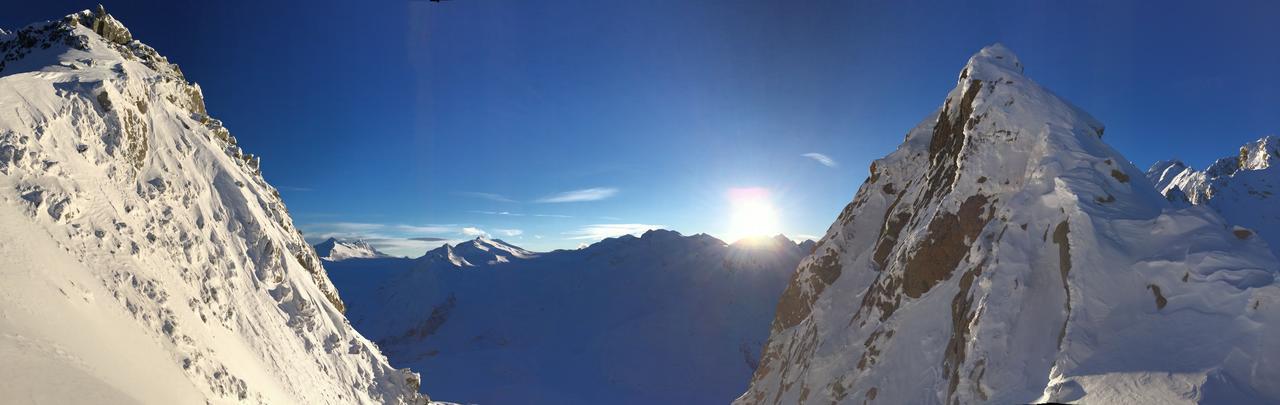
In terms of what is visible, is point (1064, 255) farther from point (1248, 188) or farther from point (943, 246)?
point (1248, 188)

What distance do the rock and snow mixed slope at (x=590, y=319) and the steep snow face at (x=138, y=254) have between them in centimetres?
6860

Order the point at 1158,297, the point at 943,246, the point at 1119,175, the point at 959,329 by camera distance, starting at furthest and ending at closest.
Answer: the point at 943,246 < the point at 959,329 < the point at 1119,175 < the point at 1158,297

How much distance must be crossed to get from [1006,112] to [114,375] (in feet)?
96.3

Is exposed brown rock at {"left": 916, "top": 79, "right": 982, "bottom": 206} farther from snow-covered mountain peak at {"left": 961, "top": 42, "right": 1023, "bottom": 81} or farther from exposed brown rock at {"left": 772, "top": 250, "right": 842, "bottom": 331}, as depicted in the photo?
exposed brown rock at {"left": 772, "top": 250, "right": 842, "bottom": 331}

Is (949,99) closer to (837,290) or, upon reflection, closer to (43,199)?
(837,290)

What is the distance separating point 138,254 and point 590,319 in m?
120

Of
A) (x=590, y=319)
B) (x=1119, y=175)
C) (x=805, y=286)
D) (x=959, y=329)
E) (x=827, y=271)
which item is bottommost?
(x=590, y=319)

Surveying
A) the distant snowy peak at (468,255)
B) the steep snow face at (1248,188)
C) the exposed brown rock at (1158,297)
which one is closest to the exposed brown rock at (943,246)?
the exposed brown rock at (1158,297)

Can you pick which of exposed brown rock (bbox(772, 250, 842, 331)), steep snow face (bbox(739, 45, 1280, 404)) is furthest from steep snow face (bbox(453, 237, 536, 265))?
steep snow face (bbox(739, 45, 1280, 404))

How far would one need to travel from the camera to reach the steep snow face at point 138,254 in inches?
478

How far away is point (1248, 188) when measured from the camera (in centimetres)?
5788

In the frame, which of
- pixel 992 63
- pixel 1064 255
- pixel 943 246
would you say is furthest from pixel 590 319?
pixel 1064 255

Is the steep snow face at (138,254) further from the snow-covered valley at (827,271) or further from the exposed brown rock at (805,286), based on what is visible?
the exposed brown rock at (805,286)

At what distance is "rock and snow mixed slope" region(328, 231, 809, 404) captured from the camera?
3954 inches
